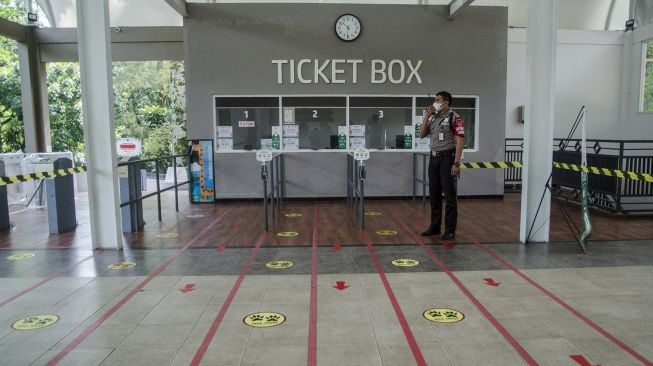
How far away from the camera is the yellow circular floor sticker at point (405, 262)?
15.1 ft

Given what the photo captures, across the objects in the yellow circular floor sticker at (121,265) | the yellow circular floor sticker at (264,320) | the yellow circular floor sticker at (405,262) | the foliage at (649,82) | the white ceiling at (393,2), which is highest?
the white ceiling at (393,2)

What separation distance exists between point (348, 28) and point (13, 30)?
261 inches

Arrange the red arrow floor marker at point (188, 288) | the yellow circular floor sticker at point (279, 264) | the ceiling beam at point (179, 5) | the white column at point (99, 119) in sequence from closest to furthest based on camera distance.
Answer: the red arrow floor marker at point (188, 288) → the yellow circular floor sticker at point (279, 264) → the white column at point (99, 119) → the ceiling beam at point (179, 5)

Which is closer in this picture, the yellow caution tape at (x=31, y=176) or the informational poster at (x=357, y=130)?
the yellow caution tape at (x=31, y=176)

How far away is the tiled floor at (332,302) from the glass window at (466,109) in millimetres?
3881

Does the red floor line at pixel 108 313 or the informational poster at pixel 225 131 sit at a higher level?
the informational poster at pixel 225 131

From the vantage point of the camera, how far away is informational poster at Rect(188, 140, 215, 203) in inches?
345

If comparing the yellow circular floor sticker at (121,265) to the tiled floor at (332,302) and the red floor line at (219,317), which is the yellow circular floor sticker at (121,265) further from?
the red floor line at (219,317)

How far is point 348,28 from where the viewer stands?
864cm

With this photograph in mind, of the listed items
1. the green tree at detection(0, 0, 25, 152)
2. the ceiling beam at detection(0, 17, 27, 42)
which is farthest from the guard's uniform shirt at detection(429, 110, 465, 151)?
the green tree at detection(0, 0, 25, 152)

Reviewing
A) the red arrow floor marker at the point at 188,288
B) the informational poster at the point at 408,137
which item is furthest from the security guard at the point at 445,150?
the informational poster at the point at 408,137

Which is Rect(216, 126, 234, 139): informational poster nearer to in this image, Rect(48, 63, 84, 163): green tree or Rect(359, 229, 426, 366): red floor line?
Rect(359, 229, 426, 366): red floor line

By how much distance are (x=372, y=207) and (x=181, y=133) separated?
22.8ft

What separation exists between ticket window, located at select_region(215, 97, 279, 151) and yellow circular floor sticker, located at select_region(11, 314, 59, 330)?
224 inches
